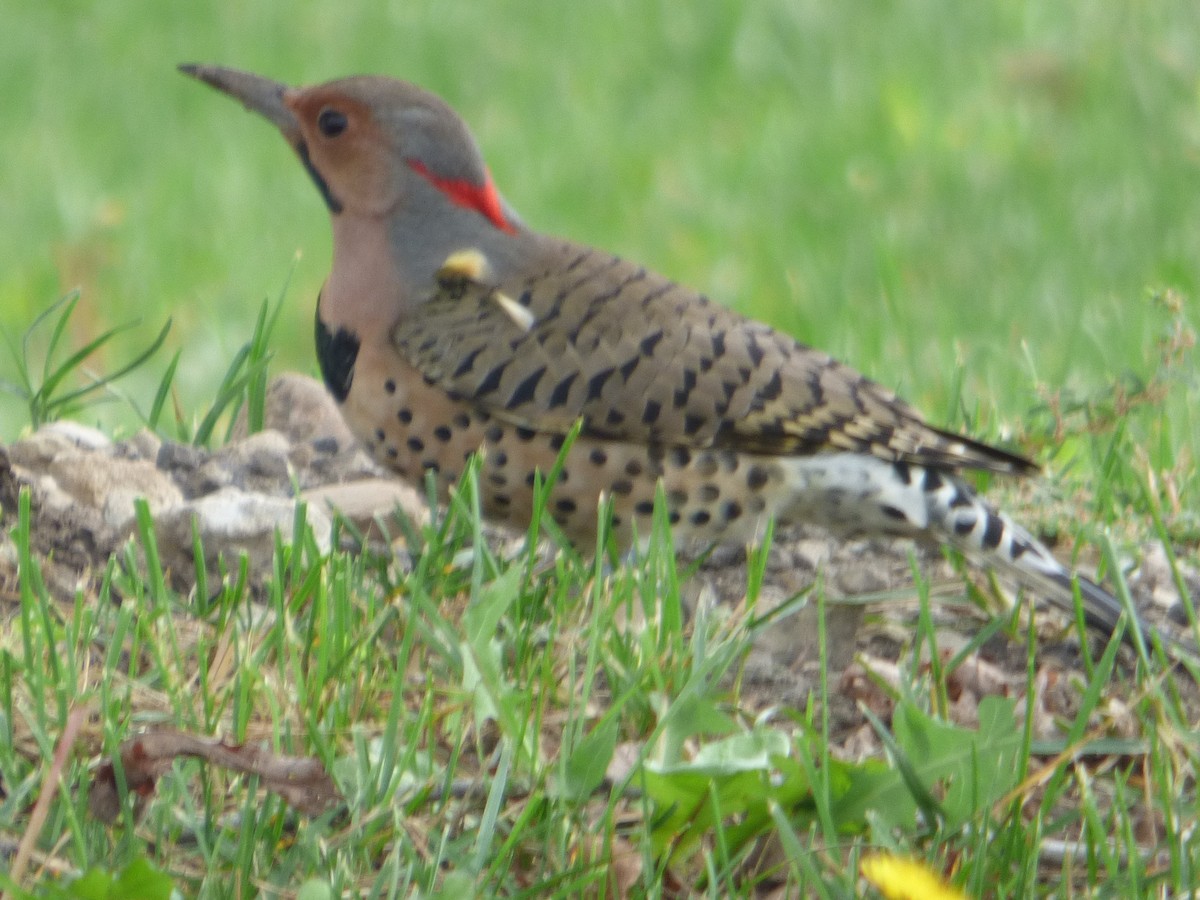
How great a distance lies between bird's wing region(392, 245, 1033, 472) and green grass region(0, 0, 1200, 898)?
0.42 m

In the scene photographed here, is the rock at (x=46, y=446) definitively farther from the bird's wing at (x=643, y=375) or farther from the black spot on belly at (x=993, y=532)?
the black spot on belly at (x=993, y=532)

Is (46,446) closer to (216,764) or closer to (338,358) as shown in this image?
(338,358)

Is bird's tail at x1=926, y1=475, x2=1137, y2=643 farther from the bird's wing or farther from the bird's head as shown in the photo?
the bird's head

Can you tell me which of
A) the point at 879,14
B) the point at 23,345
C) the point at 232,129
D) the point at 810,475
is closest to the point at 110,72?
the point at 232,129

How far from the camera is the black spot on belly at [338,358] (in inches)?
166

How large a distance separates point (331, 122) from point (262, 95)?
186 mm

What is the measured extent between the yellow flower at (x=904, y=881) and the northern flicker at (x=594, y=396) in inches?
56.6

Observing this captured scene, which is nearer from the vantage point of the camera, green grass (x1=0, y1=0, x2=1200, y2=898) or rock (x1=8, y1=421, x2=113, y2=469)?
green grass (x1=0, y1=0, x2=1200, y2=898)

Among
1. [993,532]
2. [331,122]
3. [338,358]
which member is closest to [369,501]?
[338,358]

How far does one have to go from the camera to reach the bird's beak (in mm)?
4441

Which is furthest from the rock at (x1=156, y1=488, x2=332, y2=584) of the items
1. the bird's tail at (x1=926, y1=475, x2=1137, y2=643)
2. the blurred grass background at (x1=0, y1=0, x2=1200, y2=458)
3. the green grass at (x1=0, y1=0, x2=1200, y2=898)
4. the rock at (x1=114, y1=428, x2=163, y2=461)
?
the blurred grass background at (x1=0, y1=0, x2=1200, y2=458)

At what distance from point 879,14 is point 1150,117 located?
1956mm

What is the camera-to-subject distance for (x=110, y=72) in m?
10.2

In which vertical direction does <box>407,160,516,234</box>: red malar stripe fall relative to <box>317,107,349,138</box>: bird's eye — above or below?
below
